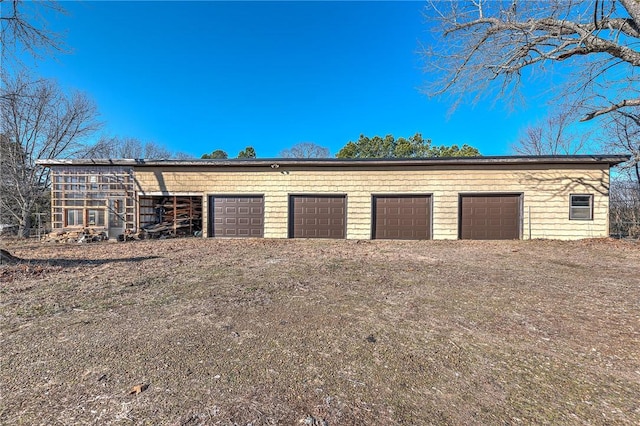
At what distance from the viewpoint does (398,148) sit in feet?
90.1

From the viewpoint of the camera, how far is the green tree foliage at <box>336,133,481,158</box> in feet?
87.3

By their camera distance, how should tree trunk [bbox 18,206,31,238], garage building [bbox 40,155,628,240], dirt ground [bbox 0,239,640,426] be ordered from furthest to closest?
tree trunk [bbox 18,206,31,238] → garage building [bbox 40,155,628,240] → dirt ground [bbox 0,239,640,426]

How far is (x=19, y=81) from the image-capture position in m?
10.8

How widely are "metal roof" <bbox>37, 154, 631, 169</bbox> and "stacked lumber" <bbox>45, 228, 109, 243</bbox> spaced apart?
3005 millimetres

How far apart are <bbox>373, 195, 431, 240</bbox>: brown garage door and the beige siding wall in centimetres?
27

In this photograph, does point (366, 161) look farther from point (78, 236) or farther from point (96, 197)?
point (78, 236)

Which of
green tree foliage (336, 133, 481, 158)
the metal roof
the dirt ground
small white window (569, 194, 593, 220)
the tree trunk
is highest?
green tree foliage (336, 133, 481, 158)

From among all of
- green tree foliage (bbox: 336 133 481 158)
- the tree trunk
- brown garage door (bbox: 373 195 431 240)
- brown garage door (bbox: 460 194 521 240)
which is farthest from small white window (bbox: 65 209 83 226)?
green tree foliage (bbox: 336 133 481 158)

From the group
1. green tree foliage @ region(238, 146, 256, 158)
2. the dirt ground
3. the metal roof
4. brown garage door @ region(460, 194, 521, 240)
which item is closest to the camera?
the dirt ground

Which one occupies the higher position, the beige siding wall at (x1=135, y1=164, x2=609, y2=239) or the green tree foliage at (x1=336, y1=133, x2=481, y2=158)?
the green tree foliage at (x1=336, y1=133, x2=481, y2=158)

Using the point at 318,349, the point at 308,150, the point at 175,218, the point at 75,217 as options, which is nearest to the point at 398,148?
the point at 308,150

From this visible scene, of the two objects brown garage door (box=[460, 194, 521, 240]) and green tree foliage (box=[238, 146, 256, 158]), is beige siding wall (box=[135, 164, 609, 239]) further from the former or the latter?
green tree foliage (box=[238, 146, 256, 158])

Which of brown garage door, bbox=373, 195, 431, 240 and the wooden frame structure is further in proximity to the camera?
the wooden frame structure

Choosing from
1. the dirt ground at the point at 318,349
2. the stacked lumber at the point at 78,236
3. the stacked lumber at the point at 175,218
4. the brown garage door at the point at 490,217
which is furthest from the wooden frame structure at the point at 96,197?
the brown garage door at the point at 490,217
